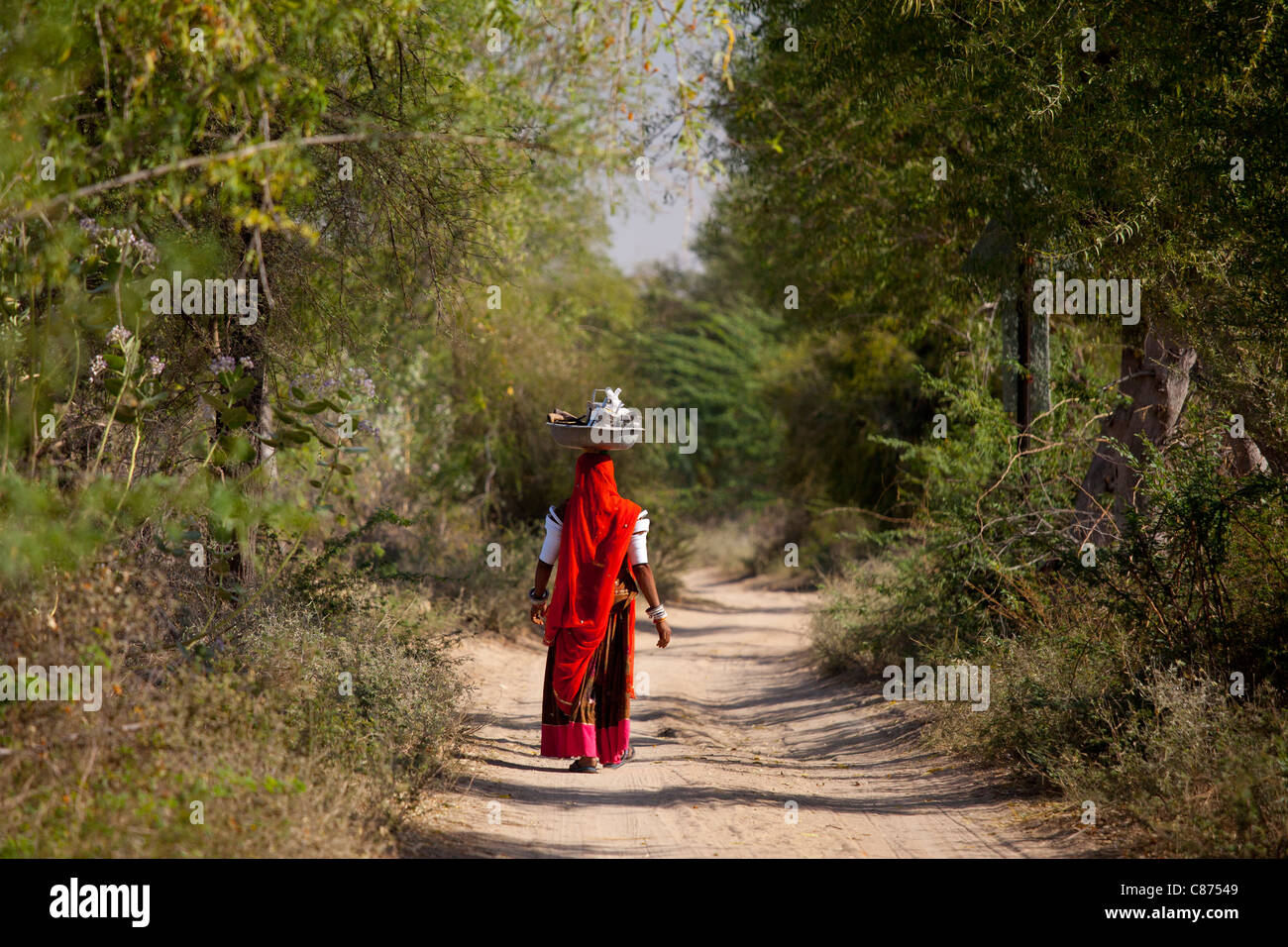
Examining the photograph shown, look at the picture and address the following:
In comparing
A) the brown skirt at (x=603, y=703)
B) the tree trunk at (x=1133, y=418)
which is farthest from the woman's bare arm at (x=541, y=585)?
the tree trunk at (x=1133, y=418)

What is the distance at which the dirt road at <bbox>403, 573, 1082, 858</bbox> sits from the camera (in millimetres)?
5480

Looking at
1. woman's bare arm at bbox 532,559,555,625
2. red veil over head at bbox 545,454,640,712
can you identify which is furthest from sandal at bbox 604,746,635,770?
woman's bare arm at bbox 532,559,555,625

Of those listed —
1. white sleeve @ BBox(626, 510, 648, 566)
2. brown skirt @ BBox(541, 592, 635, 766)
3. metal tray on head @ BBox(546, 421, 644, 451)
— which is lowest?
brown skirt @ BBox(541, 592, 635, 766)

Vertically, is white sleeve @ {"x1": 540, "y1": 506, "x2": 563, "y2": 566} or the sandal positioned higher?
white sleeve @ {"x1": 540, "y1": 506, "x2": 563, "y2": 566}

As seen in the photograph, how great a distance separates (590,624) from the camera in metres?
6.85

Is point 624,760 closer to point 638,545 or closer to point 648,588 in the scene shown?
point 648,588

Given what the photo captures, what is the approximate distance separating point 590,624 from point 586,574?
32 centimetres

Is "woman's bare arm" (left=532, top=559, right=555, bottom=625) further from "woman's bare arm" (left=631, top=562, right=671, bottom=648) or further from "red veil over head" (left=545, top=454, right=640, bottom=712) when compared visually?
"woman's bare arm" (left=631, top=562, right=671, bottom=648)

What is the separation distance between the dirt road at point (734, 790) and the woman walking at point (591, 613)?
0.31 metres

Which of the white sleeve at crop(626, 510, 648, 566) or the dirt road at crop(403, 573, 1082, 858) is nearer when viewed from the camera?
the dirt road at crop(403, 573, 1082, 858)

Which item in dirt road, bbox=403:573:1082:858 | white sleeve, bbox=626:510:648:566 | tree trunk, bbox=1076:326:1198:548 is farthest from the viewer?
tree trunk, bbox=1076:326:1198:548

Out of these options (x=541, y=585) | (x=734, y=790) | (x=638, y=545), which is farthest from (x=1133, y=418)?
(x=541, y=585)
